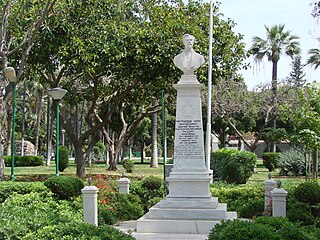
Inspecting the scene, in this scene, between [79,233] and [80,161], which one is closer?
[79,233]

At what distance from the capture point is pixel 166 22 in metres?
24.2

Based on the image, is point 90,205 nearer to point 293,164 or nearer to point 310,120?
point 310,120

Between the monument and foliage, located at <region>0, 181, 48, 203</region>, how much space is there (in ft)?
14.1

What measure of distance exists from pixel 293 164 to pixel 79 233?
83.6 feet

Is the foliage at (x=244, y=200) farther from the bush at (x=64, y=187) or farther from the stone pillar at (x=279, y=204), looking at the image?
the bush at (x=64, y=187)

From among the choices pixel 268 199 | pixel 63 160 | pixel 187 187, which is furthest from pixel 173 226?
pixel 63 160

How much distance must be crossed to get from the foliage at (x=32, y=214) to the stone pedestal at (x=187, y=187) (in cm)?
178

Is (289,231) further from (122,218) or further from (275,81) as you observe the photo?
(275,81)

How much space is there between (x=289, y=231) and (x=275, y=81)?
35.7m

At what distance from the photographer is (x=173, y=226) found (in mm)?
11117

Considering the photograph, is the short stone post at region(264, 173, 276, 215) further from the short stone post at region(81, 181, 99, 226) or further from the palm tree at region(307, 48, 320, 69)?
the palm tree at region(307, 48, 320, 69)

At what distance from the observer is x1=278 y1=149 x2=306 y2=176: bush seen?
30973mm

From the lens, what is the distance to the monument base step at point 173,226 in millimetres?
10992

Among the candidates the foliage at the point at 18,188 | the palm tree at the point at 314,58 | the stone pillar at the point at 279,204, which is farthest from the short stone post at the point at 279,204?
the palm tree at the point at 314,58
